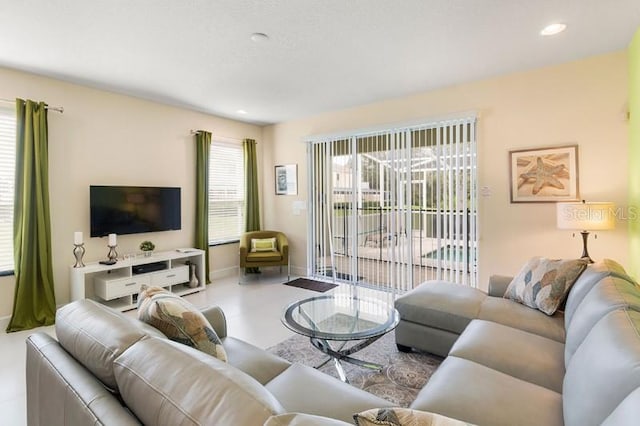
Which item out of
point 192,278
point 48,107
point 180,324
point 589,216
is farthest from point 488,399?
point 48,107

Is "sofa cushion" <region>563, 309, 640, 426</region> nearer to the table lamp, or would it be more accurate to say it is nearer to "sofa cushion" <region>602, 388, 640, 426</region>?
"sofa cushion" <region>602, 388, 640, 426</region>

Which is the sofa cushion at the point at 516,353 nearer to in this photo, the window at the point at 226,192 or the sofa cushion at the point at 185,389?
the sofa cushion at the point at 185,389

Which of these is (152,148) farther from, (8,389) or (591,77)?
(591,77)

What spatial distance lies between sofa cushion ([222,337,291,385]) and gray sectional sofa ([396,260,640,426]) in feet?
2.19

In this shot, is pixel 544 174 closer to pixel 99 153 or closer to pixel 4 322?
pixel 99 153

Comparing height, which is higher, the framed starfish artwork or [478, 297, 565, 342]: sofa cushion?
the framed starfish artwork

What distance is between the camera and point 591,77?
3.15 meters

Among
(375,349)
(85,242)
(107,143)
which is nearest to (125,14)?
(107,143)

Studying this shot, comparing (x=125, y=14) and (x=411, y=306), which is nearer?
(x=125, y=14)

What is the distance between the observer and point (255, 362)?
1630 millimetres

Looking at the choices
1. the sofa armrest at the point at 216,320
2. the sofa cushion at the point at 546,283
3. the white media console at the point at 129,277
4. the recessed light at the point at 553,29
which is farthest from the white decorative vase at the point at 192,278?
the recessed light at the point at 553,29

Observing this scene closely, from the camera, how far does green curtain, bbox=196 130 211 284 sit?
15.9 ft

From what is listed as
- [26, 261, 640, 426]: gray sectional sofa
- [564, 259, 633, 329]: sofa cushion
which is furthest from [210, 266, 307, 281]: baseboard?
[564, 259, 633, 329]: sofa cushion

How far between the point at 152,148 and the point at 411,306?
390 cm
